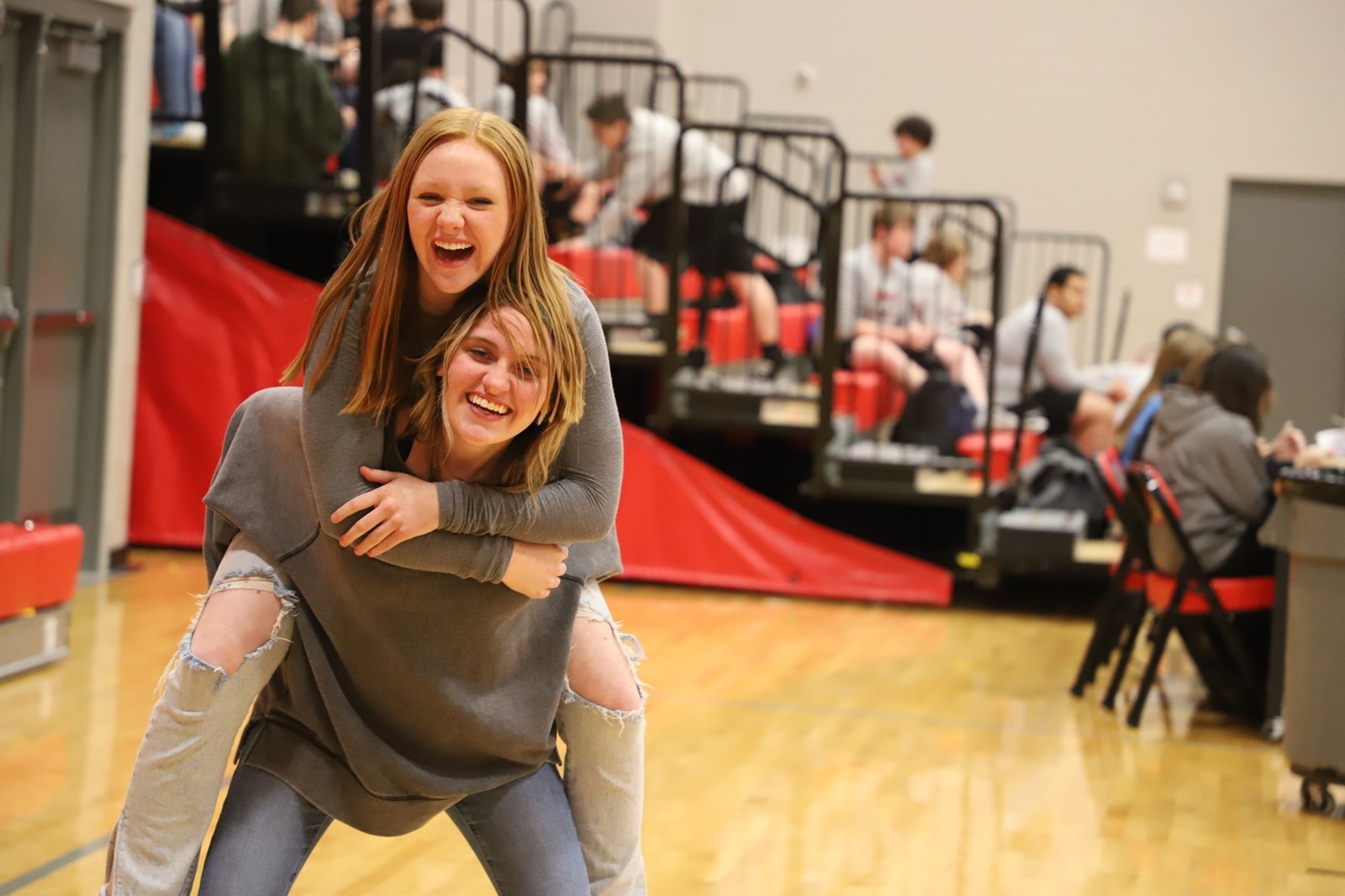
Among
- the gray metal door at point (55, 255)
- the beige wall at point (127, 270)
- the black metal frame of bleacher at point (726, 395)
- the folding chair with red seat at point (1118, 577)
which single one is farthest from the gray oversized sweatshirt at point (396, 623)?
the black metal frame of bleacher at point (726, 395)

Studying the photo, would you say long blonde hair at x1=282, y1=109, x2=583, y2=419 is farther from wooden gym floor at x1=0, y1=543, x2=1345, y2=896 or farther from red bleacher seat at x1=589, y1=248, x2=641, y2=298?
red bleacher seat at x1=589, y1=248, x2=641, y2=298

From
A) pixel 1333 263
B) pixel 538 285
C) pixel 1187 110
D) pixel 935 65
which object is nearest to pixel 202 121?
pixel 538 285

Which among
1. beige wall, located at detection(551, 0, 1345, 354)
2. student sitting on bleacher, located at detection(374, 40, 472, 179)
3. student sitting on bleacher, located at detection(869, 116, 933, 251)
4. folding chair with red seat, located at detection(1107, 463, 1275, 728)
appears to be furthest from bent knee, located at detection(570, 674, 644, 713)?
beige wall, located at detection(551, 0, 1345, 354)

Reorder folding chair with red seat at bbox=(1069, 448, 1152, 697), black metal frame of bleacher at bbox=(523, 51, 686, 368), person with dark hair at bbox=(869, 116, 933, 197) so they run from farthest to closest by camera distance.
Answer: person with dark hair at bbox=(869, 116, 933, 197), black metal frame of bleacher at bbox=(523, 51, 686, 368), folding chair with red seat at bbox=(1069, 448, 1152, 697)

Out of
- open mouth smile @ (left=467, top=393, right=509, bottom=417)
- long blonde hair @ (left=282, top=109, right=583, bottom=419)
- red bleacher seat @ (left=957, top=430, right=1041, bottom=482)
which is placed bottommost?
red bleacher seat @ (left=957, top=430, right=1041, bottom=482)

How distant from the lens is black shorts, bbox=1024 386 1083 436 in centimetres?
781

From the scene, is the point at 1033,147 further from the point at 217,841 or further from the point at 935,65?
the point at 217,841

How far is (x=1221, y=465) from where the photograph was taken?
520cm

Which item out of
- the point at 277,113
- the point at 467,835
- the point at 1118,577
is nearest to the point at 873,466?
the point at 1118,577

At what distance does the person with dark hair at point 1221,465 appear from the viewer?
5.18 metres

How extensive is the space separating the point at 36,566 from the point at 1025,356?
4794 millimetres

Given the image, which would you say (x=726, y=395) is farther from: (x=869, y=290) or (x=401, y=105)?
(x=401, y=105)

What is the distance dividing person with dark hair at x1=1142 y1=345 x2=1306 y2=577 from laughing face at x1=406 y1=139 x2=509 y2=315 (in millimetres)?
3745

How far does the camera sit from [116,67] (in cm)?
619
